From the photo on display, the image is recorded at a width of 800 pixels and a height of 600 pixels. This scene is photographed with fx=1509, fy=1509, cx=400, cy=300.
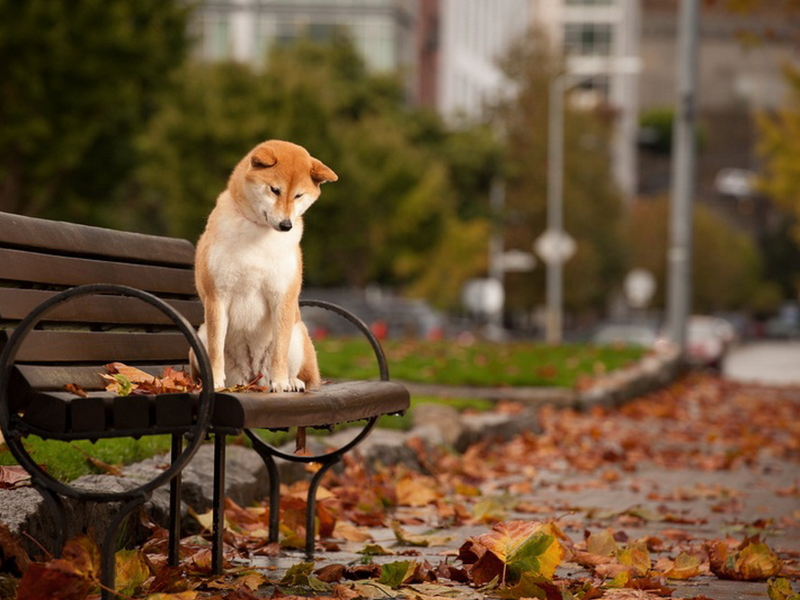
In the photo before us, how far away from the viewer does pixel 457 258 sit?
174ft

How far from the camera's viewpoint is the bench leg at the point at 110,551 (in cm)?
391

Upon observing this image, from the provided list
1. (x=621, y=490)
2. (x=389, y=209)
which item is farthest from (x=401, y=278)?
(x=621, y=490)

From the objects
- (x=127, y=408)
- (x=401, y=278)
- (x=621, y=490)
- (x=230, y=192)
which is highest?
(x=230, y=192)

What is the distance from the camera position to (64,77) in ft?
81.7

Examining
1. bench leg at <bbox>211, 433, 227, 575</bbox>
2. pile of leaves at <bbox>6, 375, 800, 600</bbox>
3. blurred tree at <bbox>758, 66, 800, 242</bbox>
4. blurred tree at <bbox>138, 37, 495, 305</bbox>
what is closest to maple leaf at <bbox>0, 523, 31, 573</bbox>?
pile of leaves at <bbox>6, 375, 800, 600</bbox>

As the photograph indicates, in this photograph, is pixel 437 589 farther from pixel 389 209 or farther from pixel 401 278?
pixel 401 278

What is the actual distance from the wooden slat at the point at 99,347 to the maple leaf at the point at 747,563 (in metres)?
1.98

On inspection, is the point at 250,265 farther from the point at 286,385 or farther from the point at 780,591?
the point at 780,591

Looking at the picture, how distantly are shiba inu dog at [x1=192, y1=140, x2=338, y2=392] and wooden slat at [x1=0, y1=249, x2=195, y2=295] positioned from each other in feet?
1.23

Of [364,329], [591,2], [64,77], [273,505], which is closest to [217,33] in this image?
[64,77]

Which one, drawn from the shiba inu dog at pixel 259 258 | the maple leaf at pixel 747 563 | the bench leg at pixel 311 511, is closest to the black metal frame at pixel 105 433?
the shiba inu dog at pixel 259 258

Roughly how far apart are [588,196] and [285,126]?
29601 millimetres

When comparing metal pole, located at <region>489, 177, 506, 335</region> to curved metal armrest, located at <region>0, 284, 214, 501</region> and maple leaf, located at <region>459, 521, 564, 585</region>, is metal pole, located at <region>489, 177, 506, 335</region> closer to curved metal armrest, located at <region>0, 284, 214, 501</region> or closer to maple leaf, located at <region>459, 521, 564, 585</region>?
maple leaf, located at <region>459, 521, 564, 585</region>

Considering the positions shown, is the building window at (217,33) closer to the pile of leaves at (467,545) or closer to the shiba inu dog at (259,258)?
the pile of leaves at (467,545)
